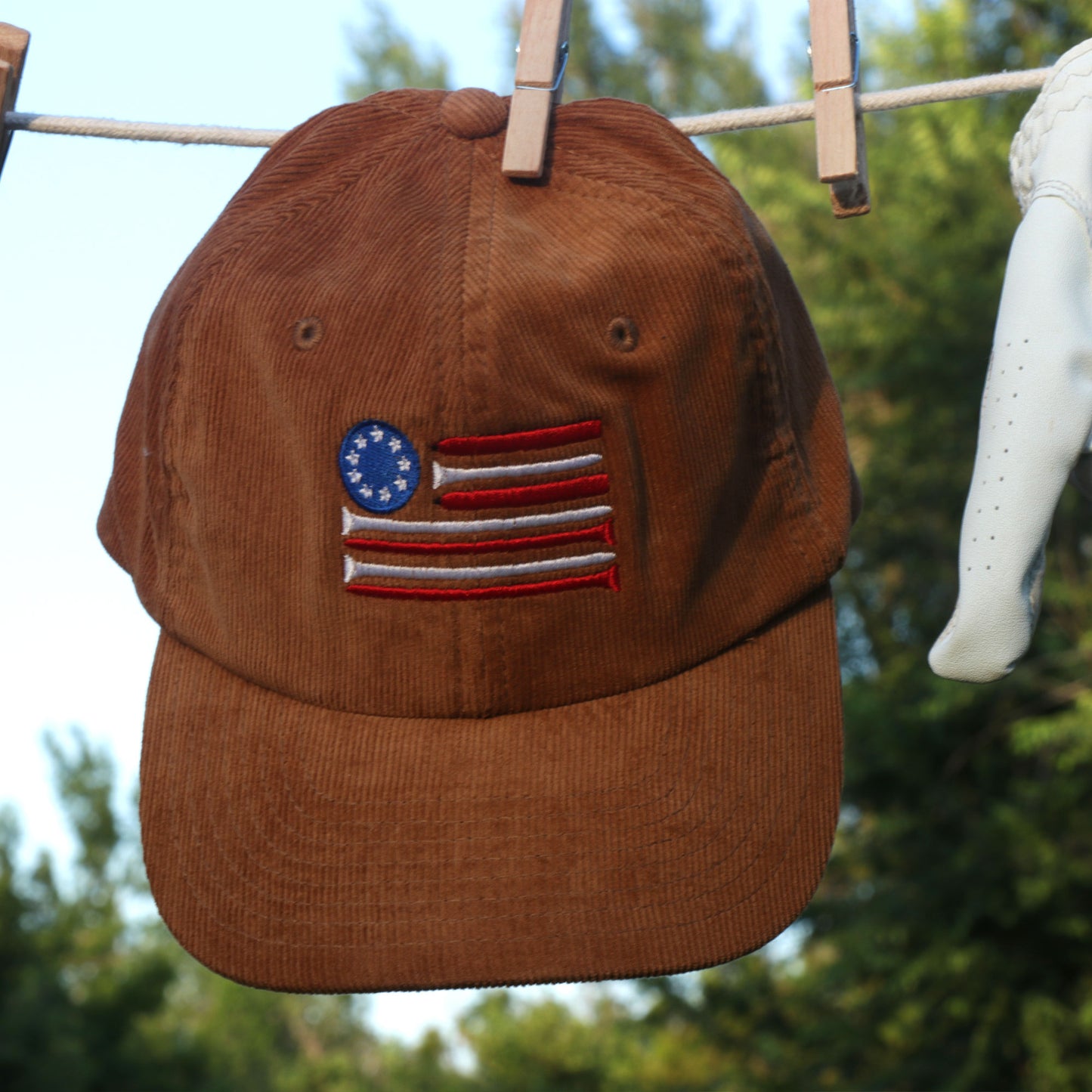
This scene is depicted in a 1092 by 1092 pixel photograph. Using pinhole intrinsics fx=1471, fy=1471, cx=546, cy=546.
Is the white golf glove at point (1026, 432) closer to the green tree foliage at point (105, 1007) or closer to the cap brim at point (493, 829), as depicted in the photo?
the cap brim at point (493, 829)

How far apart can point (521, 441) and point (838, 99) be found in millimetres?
389

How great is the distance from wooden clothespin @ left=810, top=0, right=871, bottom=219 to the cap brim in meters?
0.38

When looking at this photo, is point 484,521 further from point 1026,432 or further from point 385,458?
point 1026,432

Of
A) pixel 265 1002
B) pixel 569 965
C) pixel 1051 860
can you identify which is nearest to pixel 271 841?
pixel 569 965

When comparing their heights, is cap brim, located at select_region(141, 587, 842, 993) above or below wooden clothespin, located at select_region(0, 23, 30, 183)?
below

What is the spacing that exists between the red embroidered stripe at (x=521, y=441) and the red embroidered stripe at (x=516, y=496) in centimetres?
3

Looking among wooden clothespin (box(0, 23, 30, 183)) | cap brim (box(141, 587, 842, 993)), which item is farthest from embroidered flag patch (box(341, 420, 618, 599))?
wooden clothespin (box(0, 23, 30, 183))

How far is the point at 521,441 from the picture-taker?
3.48 ft

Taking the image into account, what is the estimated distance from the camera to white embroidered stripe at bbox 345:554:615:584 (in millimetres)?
1065

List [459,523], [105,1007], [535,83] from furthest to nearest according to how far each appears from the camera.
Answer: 1. [105,1007]
2. [535,83]
3. [459,523]

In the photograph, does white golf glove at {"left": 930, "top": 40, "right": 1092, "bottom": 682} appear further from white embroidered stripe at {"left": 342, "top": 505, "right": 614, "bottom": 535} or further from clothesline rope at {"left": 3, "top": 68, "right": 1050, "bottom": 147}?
white embroidered stripe at {"left": 342, "top": 505, "right": 614, "bottom": 535}

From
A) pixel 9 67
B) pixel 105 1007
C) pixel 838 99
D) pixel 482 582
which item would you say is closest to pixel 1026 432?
pixel 838 99

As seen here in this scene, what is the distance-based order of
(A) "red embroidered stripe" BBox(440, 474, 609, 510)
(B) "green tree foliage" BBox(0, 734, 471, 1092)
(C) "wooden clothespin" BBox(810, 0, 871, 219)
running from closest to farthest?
(A) "red embroidered stripe" BBox(440, 474, 609, 510)
(C) "wooden clothespin" BBox(810, 0, 871, 219)
(B) "green tree foliage" BBox(0, 734, 471, 1092)

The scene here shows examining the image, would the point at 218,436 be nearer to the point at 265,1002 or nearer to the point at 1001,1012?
the point at 1001,1012
